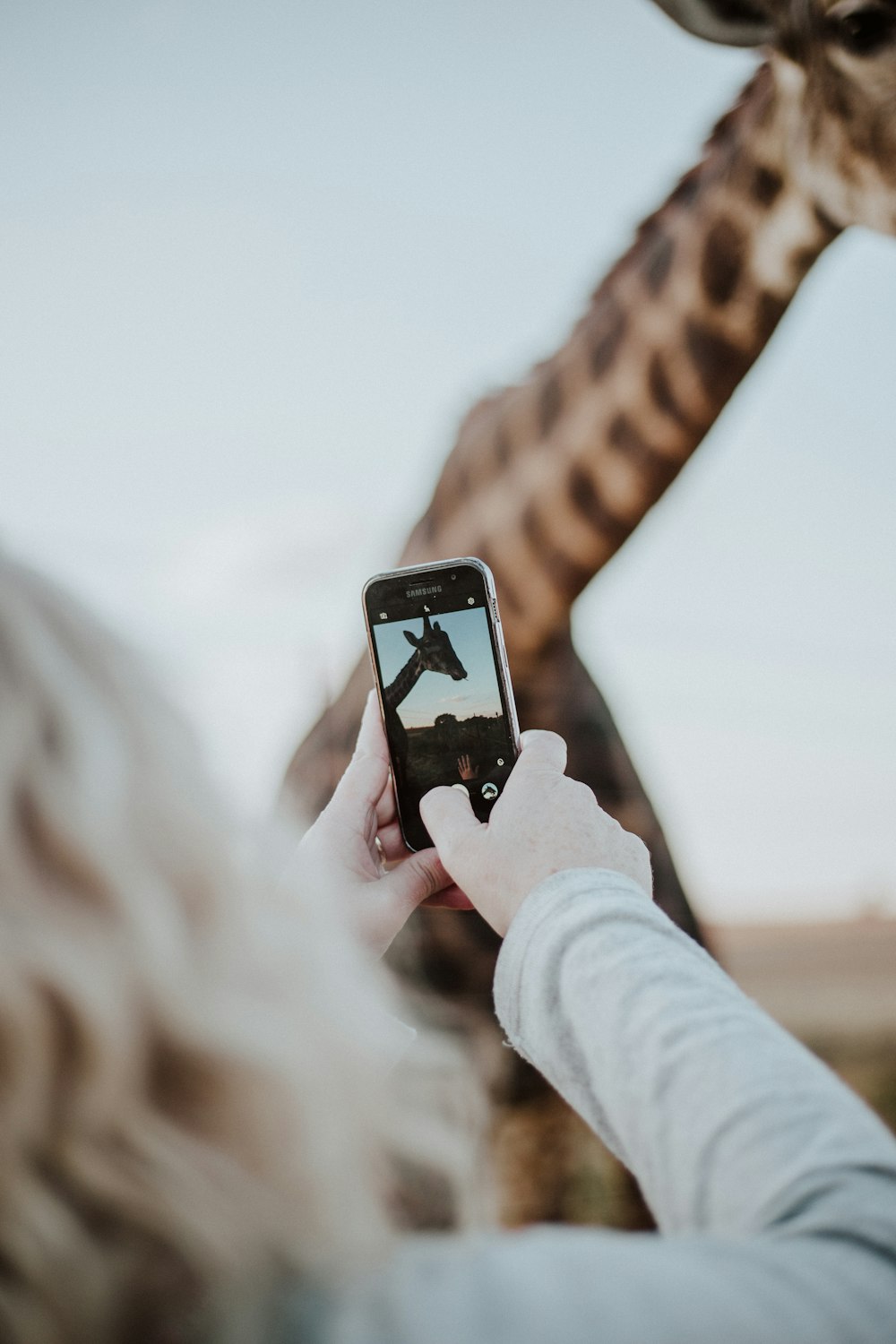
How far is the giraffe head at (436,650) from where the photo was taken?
0.85 m

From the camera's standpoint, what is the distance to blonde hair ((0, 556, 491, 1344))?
0.99 ft

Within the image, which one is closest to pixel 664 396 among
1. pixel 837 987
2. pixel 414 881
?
pixel 414 881

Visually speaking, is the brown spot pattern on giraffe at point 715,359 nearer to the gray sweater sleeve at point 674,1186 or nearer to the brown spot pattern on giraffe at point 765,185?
the brown spot pattern on giraffe at point 765,185

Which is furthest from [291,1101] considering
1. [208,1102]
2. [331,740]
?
[331,740]

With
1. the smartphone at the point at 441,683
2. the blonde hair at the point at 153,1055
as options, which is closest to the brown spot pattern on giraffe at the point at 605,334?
the smartphone at the point at 441,683

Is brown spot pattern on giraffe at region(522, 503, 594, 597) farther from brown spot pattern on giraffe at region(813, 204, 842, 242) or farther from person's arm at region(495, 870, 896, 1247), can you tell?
person's arm at region(495, 870, 896, 1247)

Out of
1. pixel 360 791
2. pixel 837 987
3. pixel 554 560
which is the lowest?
pixel 837 987

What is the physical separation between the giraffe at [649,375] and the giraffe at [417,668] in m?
0.72

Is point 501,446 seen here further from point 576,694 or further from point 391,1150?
point 391,1150

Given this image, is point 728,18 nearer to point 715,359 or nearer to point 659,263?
point 659,263

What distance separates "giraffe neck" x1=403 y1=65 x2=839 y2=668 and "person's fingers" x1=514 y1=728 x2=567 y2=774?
861mm

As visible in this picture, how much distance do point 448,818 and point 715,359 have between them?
942 millimetres

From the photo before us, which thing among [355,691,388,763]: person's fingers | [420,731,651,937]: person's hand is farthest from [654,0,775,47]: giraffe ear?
[420,731,651,937]: person's hand

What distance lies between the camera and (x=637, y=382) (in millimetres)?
1463
